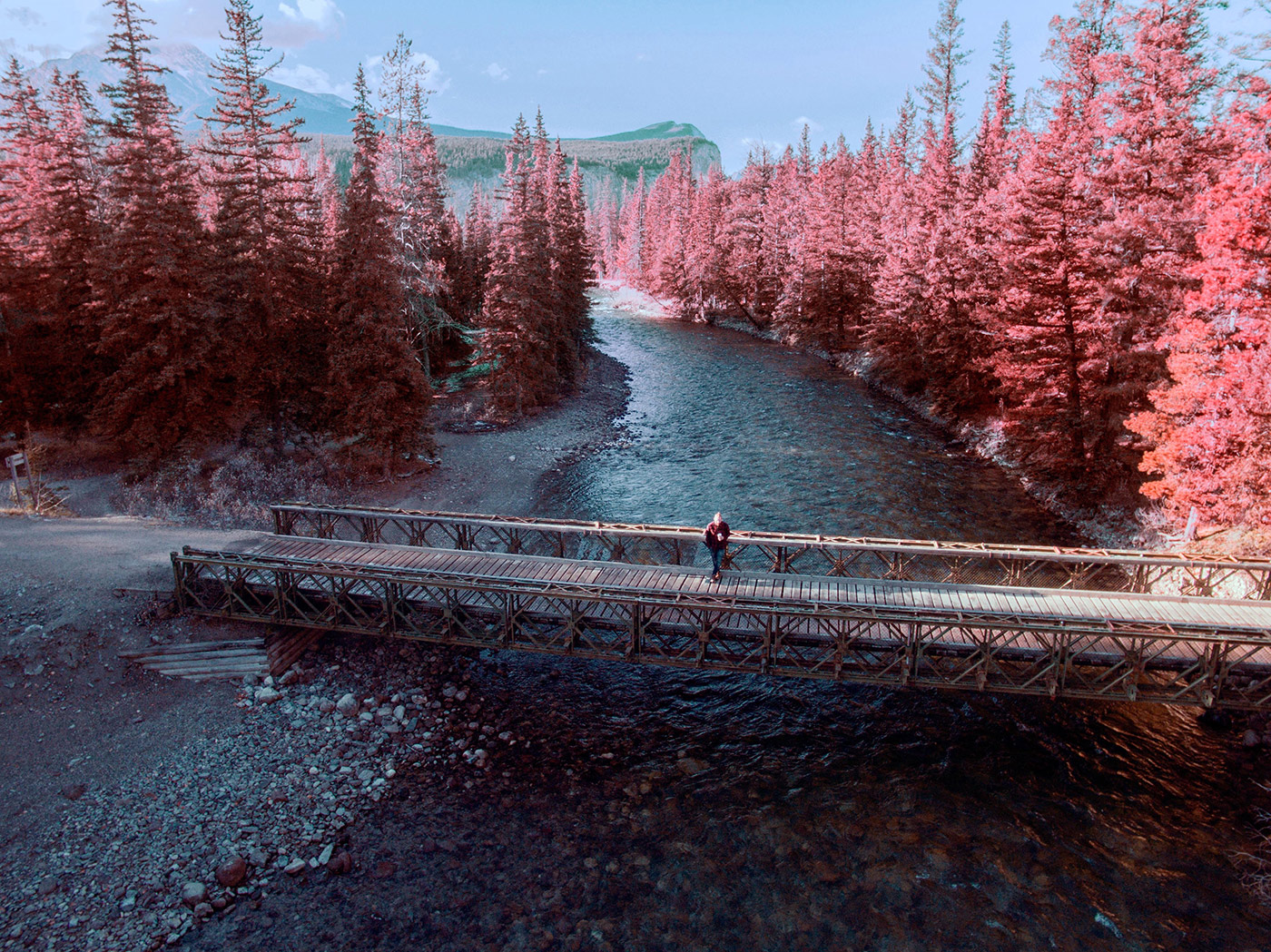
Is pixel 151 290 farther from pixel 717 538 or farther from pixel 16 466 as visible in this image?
pixel 717 538

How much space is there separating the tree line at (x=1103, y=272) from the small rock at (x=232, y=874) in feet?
79.3

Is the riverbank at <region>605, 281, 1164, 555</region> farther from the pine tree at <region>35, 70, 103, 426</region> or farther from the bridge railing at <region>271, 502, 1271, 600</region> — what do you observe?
the pine tree at <region>35, 70, 103, 426</region>

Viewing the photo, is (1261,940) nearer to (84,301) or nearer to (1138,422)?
(1138,422)

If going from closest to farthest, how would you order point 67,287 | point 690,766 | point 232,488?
point 690,766, point 232,488, point 67,287

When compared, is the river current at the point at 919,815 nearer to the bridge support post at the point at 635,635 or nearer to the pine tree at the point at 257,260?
the bridge support post at the point at 635,635

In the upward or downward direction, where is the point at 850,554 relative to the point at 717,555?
downward

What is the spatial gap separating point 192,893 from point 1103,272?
104 feet

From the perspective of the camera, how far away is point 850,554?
24.0 meters

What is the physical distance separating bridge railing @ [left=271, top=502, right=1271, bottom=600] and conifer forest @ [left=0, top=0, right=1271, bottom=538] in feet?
8.36

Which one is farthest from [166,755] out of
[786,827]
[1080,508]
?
[1080,508]

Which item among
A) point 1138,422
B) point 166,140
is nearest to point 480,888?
point 1138,422

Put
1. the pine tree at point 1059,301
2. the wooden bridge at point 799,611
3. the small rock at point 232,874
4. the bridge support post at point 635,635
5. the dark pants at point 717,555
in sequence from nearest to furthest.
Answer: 1. the small rock at point 232,874
2. the wooden bridge at point 799,611
3. the bridge support post at point 635,635
4. the dark pants at point 717,555
5. the pine tree at point 1059,301

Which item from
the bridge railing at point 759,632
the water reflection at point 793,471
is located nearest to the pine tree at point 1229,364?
the water reflection at point 793,471

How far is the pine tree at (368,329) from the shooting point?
26.4 m
